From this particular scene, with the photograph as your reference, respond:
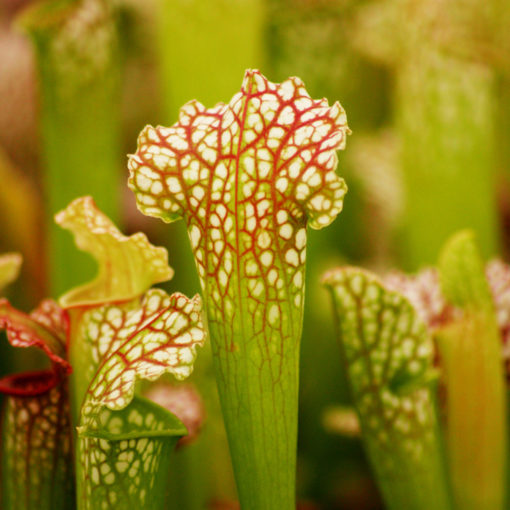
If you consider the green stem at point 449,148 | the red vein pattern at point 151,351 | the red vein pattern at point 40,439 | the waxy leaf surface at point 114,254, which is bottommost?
the red vein pattern at point 40,439

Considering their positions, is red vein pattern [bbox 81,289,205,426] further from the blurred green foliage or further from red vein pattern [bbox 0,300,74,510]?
the blurred green foliage

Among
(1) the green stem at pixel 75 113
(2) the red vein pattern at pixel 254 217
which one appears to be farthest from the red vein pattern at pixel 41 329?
(1) the green stem at pixel 75 113

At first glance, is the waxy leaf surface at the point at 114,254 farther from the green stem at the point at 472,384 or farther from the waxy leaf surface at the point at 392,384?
the green stem at the point at 472,384

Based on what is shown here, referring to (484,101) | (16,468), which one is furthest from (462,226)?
(16,468)

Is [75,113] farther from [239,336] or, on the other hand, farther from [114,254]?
[239,336]

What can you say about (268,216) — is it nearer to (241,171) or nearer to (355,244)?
(241,171)

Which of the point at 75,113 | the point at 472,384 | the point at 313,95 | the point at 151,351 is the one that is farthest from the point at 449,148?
the point at 151,351
